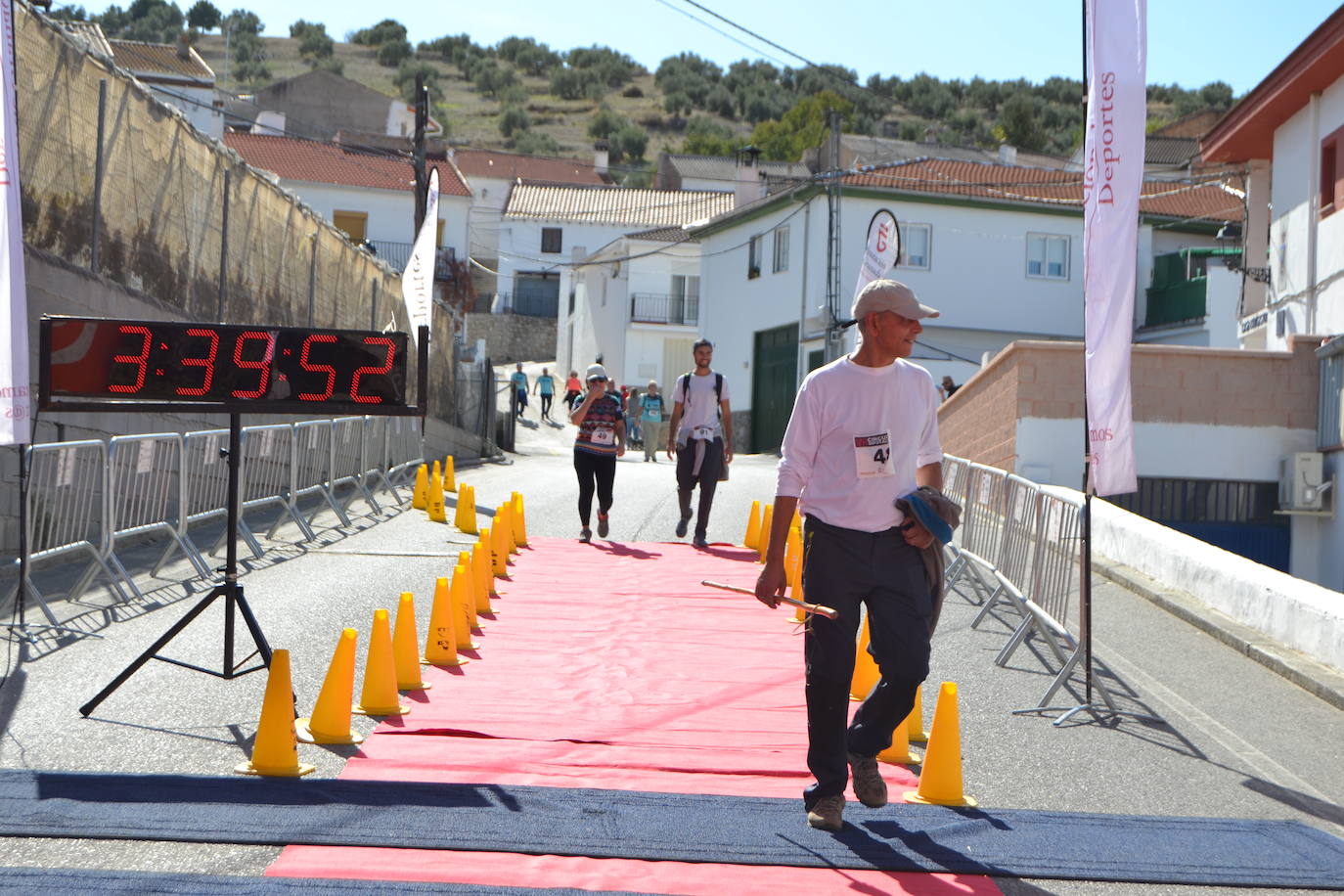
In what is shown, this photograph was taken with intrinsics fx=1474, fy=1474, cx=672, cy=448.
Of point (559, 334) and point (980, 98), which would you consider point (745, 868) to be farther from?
point (980, 98)

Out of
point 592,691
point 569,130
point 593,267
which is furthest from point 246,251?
point 569,130

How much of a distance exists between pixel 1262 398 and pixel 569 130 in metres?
124

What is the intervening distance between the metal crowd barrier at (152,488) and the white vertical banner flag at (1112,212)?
4854 millimetres

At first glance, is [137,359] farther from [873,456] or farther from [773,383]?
[773,383]

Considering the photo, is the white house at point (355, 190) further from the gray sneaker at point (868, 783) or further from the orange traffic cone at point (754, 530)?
the gray sneaker at point (868, 783)

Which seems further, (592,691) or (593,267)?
(593,267)

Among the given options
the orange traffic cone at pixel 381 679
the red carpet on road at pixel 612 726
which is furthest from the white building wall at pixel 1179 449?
the orange traffic cone at pixel 381 679

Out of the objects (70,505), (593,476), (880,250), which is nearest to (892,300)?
(70,505)

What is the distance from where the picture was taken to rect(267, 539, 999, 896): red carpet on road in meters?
4.89

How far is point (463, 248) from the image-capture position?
2480 inches

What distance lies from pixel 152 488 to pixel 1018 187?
32.4 meters

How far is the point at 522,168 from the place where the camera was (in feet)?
271

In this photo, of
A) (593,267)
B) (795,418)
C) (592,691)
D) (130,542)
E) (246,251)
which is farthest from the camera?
(593,267)

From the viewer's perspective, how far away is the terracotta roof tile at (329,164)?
195ft
